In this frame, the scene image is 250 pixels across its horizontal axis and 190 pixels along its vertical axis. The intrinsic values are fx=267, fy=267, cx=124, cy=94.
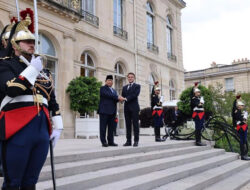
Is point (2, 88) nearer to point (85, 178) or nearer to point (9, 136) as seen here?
point (9, 136)

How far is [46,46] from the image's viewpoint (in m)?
10.7

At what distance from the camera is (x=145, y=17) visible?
17.8 m

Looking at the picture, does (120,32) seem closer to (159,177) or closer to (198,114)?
(198,114)

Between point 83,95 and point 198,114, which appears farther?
point 83,95

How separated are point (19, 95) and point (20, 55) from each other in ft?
1.11

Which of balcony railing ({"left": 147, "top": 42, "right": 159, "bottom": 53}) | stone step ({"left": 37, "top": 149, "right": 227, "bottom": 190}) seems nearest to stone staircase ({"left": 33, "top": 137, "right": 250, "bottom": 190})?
A: stone step ({"left": 37, "top": 149, "right": 227, "bottom": 190})

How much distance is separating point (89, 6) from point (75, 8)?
185 centimetres

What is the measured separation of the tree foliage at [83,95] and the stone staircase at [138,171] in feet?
15.2

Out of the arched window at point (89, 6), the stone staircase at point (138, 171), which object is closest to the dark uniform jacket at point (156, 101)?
the stone staircase at point (138, 171)

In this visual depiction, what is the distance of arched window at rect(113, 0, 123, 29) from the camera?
51.0 ft

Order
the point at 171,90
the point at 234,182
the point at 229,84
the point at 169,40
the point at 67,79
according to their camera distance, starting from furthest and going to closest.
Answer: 1. the point at 229,84
2. the point at 169,40
3. the point at 171,90
4. the point at 67,79
5. the point at 234,182

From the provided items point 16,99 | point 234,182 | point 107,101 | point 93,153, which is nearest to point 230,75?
point 234,182

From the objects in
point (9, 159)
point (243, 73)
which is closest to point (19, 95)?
point (9, 159)

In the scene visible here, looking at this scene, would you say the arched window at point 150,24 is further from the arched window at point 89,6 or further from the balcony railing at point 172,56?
the arched window at point 89,6
